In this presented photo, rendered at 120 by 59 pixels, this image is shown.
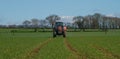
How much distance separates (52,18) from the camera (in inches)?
6737

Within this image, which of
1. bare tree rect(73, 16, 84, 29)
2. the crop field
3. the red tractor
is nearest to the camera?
the crop field

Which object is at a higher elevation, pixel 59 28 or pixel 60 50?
pixel 59 28

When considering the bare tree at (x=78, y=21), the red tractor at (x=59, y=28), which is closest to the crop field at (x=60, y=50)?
the red tractor at (x=59, y=28)

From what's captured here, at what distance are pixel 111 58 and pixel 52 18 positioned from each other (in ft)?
501

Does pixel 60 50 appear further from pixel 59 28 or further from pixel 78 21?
pixel 78 21

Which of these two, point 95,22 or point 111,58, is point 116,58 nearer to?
point 111,58

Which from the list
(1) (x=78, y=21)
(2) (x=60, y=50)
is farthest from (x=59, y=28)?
(1) (x=78, y=21)

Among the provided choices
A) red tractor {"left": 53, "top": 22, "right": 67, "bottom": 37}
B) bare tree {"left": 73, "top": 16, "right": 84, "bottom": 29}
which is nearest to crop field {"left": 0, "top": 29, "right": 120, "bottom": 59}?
red tractor {"left": 53, "top": 22, "right": 67, "bottom": 37}

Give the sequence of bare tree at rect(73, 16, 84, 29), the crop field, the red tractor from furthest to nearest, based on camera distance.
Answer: bare tree at rect(73, 16, 84, 29) → the red tractor → the crop field

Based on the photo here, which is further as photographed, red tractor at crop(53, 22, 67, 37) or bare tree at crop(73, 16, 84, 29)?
bare tree at crop(73, 16, 84, 29)

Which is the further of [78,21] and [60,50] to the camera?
[78,21]

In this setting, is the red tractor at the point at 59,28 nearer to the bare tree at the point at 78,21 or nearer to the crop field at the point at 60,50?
the crop field at the point at 60,50

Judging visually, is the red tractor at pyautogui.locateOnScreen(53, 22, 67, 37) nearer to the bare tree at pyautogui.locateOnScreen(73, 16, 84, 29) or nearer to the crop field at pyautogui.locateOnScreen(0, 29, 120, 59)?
the crop field at pyautogui.locateOnScreen(0, 29, 120, 59)

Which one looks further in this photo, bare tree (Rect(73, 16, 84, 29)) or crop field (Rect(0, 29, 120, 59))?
bare tree (Rect(73, 16, 84, 29))
